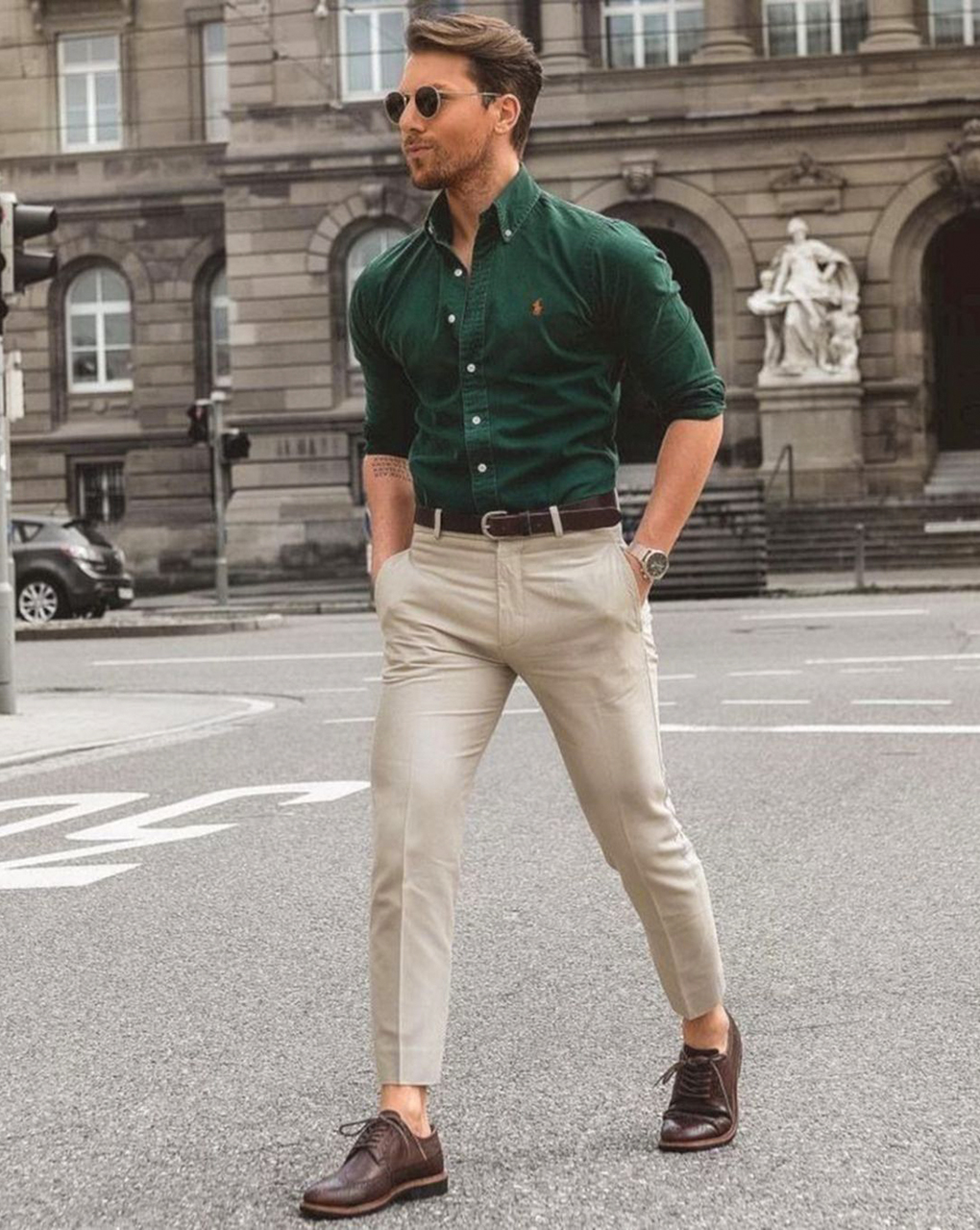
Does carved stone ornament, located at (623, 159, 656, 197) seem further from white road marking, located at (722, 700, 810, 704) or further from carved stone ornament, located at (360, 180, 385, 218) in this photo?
white road marking, located at (722, 700, 810, 704)

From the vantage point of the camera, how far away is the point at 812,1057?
5027 millimetres

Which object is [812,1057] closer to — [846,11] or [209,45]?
[846,11]

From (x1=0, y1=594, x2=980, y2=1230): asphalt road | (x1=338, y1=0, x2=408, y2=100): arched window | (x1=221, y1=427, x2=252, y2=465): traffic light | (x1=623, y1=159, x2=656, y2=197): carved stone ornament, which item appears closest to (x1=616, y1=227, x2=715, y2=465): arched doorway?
(x1=623, y1=159, x2=656, y2=197): carved stone ornament

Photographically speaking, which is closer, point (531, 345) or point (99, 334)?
point (531, 345)

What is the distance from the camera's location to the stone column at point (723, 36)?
1547 inches

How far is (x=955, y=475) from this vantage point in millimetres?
38812

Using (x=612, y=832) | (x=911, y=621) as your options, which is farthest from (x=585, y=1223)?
(x=911, y=621)

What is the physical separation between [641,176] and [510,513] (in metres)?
35.6

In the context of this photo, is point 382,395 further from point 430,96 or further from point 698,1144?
point 698,1144

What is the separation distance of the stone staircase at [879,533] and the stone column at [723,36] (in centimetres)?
805

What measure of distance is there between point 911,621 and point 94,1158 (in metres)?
19.2

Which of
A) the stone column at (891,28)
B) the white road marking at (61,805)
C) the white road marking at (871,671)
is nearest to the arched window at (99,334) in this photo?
the stone column at (891,28)

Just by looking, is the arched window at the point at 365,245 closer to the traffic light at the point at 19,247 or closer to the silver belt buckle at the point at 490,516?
the traffic light at the point at 19,247

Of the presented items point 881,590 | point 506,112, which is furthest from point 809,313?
point 506,112
